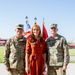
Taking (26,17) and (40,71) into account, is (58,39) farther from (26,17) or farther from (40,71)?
(26,17)

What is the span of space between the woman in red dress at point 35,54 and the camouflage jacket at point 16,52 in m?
0.16

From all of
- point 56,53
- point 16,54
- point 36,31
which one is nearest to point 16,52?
point 16,54

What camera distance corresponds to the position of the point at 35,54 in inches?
241

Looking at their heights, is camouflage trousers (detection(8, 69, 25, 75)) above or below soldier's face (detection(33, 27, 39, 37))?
below

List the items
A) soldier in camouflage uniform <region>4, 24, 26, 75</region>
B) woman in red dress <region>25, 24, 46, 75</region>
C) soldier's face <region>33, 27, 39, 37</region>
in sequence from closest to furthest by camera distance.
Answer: soldier's face <region>33, 27, 39, 37</region> < woman in red dress <region>25, 24, 46, 75</region> < soldier in camouflage uniform <region>4, 24, 26, 75</region>

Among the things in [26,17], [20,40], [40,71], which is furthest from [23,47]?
[26,17]

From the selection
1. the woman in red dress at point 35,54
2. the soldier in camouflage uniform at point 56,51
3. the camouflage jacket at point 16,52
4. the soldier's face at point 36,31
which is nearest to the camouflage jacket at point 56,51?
the soldier in camouflage uniform at point 56,51

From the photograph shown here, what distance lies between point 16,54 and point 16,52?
0.04 m

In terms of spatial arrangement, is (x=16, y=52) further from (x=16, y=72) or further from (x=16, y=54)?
(x=16, y=72)

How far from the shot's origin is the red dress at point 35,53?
6.09 meters

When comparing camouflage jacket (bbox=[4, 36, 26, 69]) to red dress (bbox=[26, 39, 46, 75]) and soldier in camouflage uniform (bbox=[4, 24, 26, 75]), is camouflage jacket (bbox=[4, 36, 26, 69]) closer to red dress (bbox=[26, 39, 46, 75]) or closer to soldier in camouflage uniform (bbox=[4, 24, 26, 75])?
soldier in camouflage uniform (bbox=[4, 24, 26, 75])

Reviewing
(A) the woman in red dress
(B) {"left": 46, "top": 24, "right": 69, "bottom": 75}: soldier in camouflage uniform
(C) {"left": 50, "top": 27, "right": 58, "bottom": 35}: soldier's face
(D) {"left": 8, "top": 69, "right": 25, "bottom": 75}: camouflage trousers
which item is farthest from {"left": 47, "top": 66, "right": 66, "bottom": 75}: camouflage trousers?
(C) {"left": 50, "top": 27, "right": 58, "bottom": 35}: soldier's face

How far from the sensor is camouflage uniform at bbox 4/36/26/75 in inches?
244

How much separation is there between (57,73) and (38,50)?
24.7 inches
